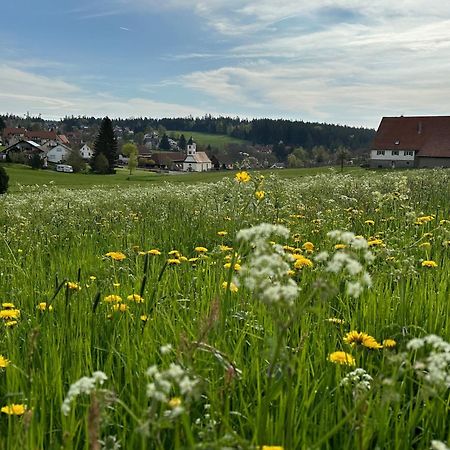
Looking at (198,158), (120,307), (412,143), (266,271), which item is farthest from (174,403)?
(198,158)

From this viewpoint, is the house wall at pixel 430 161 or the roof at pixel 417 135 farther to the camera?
the roof at pixel 417 135

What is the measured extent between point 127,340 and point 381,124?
7945cm

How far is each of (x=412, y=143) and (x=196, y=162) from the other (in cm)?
8280

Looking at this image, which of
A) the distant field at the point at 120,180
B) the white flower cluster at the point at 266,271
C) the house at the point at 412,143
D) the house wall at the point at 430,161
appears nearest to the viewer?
the white flower cluster at the point at 266,271

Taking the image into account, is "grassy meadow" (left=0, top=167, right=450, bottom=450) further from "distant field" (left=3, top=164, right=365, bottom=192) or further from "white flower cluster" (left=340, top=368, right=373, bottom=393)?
"distant field" (left=3, top=164, right=365, bottom=192)

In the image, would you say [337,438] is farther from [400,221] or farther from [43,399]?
[400,221]

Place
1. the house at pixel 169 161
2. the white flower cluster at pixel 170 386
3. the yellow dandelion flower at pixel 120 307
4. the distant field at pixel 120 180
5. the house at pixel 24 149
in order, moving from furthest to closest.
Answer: the house at pixel 169 161, the house at pixel 24 149, the distant field at pixel 120 180, the yellow dandelion flower at pixel 120 307, the white flower cluster at pixel 170 386

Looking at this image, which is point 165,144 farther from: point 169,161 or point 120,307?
point 120,307

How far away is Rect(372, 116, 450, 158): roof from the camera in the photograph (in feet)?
223

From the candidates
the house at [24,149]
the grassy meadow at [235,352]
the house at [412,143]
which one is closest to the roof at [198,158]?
the house at [24,149]

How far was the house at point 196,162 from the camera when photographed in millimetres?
143975

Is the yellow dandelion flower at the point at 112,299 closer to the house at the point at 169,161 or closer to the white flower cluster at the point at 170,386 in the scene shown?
the white flower cluster at the point at 170,386

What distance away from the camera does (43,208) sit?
9125 mm

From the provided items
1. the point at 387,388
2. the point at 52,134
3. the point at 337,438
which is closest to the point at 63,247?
the point at 337,438
